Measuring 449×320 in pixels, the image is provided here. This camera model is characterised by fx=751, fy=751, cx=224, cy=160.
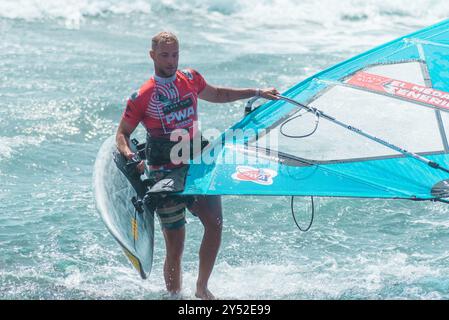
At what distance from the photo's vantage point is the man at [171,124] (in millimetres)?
4953

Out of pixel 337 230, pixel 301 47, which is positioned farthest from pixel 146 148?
pixel 301 47

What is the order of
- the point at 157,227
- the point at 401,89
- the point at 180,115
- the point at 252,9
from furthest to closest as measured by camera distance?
the point at 252,9 → the point at 157,227 → the point at 401,89 → the point at 180,115

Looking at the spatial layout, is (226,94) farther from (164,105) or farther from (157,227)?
(157,227)

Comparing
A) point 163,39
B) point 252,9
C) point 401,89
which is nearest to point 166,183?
point 163,39

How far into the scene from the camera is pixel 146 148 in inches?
204

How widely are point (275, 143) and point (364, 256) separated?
1360 mm

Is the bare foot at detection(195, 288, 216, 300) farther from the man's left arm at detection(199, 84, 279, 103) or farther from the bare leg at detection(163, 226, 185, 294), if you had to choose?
the man's left arm at detection(199, 84, 279, 103)

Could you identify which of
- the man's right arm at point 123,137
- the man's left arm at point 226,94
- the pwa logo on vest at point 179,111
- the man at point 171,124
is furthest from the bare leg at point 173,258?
the man's left arm at point 226,94

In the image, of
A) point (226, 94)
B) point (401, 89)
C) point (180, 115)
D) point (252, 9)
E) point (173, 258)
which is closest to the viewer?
point (180, 115)

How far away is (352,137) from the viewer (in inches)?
218

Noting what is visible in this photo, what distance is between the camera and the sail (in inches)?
194

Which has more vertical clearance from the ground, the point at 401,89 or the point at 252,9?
the point at 252,9

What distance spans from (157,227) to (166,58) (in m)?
2.25
